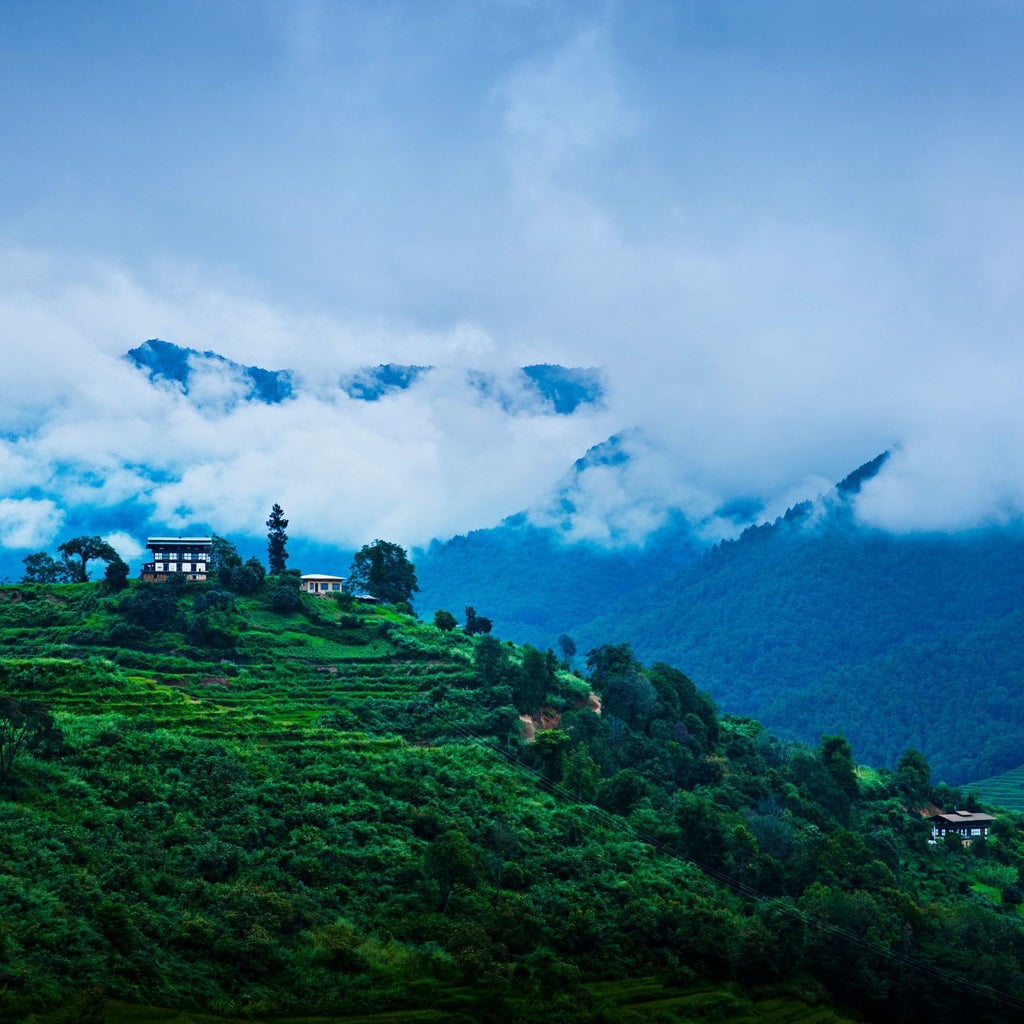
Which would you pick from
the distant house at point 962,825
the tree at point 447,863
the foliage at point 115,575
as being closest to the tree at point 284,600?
the foliage at point 115,575

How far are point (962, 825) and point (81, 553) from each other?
76.7 metres

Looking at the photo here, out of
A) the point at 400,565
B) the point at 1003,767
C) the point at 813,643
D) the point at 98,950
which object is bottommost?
the point at 98,950

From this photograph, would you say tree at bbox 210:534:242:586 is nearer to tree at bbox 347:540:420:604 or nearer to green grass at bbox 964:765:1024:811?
tree at bbox 347:540:420:604

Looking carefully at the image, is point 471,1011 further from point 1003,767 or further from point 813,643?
point 813,643

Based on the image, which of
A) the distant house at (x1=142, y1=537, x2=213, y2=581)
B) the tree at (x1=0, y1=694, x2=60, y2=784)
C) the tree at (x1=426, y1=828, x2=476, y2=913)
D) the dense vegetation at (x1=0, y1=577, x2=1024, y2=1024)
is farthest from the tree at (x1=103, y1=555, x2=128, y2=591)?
the tree at (x1=426, y1=828, x2=476, y2=913)

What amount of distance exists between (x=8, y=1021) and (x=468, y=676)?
47.2 meters

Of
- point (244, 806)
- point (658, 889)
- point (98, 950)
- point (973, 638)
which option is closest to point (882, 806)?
point (658, 889)

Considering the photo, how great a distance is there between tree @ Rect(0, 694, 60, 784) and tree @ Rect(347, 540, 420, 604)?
166 ft

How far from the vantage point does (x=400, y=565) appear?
336ft

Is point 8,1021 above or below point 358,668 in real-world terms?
below

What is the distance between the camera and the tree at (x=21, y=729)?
4481cm

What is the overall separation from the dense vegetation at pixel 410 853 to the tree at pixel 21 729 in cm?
26

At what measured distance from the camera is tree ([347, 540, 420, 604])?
99250 mm

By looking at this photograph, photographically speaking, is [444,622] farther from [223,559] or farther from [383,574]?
[223,559]
